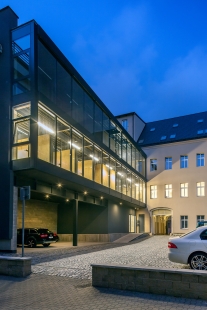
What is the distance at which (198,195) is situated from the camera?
119 ft

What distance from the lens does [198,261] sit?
9.23m

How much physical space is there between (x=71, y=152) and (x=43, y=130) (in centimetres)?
331

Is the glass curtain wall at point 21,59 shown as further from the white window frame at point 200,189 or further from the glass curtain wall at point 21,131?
the white window frame at point 200,189

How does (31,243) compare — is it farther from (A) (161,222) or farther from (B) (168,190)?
(A) (161,222)

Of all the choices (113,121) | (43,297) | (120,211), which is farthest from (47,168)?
(120,211)

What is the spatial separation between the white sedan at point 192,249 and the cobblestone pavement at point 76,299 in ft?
9.72

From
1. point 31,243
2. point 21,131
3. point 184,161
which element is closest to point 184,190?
point 184,161

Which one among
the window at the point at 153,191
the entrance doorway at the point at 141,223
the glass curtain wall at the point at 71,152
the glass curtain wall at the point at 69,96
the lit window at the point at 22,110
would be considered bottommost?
the entrance doorway at the point at 141,223

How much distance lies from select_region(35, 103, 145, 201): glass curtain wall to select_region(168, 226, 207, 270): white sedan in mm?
8515

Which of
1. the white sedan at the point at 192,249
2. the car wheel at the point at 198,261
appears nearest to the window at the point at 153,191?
the white sedan at the point at 192,249

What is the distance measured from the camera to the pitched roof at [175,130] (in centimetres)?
3847

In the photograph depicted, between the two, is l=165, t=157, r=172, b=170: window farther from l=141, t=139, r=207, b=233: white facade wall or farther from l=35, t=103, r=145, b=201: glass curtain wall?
l=35, t=103, r=145, b=201: glass curtain wall

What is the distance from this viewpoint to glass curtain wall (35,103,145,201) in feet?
53.4

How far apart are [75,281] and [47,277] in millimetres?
1049
